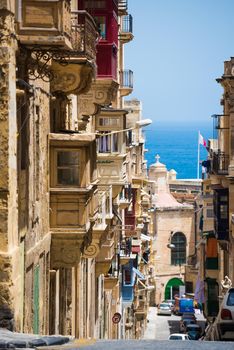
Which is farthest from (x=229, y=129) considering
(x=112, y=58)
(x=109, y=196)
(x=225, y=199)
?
(x=112, y=58)

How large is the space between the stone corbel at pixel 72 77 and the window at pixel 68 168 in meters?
0.94

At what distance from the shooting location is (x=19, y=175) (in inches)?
613

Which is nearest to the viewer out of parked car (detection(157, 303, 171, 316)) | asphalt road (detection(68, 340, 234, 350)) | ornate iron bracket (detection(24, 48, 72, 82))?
asphalt road (detection(68, 340, 234, 350))

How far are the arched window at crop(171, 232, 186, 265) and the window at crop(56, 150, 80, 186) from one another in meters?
73.2

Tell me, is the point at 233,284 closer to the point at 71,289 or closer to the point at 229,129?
the point at 229,129

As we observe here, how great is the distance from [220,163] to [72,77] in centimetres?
3281

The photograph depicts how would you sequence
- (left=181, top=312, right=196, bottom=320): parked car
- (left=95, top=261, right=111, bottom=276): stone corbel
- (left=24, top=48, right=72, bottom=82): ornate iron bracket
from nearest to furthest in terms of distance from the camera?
(left=24, top=48, right=72, bottom=82): ornate iron bracket → (left=95, top=261, right=111, bottom=276): stone corbel → (left=181, top=312, right=196, bottom=320): parked car

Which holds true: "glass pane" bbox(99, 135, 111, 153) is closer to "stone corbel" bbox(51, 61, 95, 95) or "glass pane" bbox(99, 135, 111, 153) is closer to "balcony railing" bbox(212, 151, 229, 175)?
"stone corbel" bbox(51, 61, 95, 95)

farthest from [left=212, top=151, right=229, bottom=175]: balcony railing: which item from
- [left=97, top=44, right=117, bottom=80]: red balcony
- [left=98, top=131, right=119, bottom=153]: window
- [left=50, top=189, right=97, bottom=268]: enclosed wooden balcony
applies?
[left=50, top=189, right=97, bottom=268]: enclosed wooden balcony

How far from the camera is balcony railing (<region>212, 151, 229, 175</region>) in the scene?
168 ft

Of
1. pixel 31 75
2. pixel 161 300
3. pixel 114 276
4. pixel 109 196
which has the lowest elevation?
pixel 161 300

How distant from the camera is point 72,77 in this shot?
19.3m

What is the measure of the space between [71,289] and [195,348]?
11.7 metres

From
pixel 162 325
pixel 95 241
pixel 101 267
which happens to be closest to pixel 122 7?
pixel 101 267
